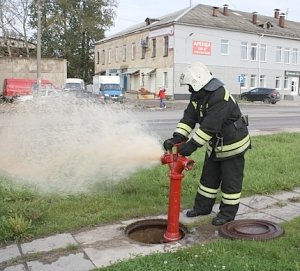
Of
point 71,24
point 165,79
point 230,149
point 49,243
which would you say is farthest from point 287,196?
point 71,24

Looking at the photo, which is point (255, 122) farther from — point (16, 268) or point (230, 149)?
point (16, 268)

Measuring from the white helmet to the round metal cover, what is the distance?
1.45 m

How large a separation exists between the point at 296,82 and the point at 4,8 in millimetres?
32066

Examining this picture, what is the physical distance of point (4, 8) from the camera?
4300cm

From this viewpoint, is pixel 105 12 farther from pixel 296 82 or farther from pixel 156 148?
pixel 156 148

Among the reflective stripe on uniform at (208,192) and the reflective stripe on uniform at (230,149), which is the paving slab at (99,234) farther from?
the reflective stripe on uniform at (230,149)

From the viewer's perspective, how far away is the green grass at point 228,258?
3.54 m

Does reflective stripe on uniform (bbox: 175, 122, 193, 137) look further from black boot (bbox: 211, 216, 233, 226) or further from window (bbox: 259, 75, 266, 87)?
window (bbox: 259, 75, 266, 87)

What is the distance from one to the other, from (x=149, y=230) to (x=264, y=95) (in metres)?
36.7

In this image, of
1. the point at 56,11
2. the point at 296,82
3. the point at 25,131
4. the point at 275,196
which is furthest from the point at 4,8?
the point at 275,196

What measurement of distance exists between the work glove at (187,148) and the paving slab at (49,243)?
1.35 metres

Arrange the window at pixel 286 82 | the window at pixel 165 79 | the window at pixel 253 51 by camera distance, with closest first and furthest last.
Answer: the window at pixel 165 79 < the window at pixel 253 51 < the window at pixel 286 82

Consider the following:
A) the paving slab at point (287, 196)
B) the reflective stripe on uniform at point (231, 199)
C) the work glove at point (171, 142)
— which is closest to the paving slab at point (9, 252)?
the work glove at point (171, 142)

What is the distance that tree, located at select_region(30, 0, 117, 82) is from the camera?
5819 centimetres
